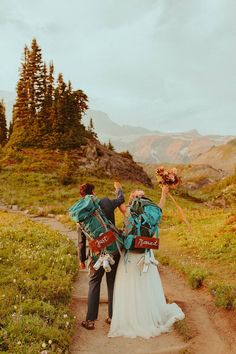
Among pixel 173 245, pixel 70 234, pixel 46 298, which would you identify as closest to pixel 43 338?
pixel 46 298

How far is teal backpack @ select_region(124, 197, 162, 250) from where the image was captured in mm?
8672

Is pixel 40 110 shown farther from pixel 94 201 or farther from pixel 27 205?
pixel 94 201

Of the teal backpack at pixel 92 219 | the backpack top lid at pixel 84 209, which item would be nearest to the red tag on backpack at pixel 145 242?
the teal backpack at pixel 92 219

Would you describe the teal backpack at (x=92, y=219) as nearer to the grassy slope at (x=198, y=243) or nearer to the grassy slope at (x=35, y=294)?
the grassy slope at (x=35, y=294)

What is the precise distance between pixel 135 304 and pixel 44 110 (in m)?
62.6

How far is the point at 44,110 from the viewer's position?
223 feet

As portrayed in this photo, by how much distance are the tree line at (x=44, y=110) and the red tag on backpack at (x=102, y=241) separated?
55424 mm

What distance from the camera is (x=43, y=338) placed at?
293 inches

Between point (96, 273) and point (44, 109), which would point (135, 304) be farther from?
point (44, 109)

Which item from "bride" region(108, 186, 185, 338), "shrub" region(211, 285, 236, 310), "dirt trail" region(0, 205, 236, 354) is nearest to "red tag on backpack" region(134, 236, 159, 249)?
"bride" region(108, 186, 185, 338)

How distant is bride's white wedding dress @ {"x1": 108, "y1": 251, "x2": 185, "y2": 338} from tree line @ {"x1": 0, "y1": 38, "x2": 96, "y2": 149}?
5536 centimetres

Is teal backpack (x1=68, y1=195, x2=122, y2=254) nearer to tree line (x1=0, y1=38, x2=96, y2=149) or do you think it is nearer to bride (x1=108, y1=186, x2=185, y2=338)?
bride (x1=108, y1=186, x2=185, y2=338)

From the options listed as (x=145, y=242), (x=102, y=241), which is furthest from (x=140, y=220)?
(x=102, y=241)

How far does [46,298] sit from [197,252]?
342 inches
